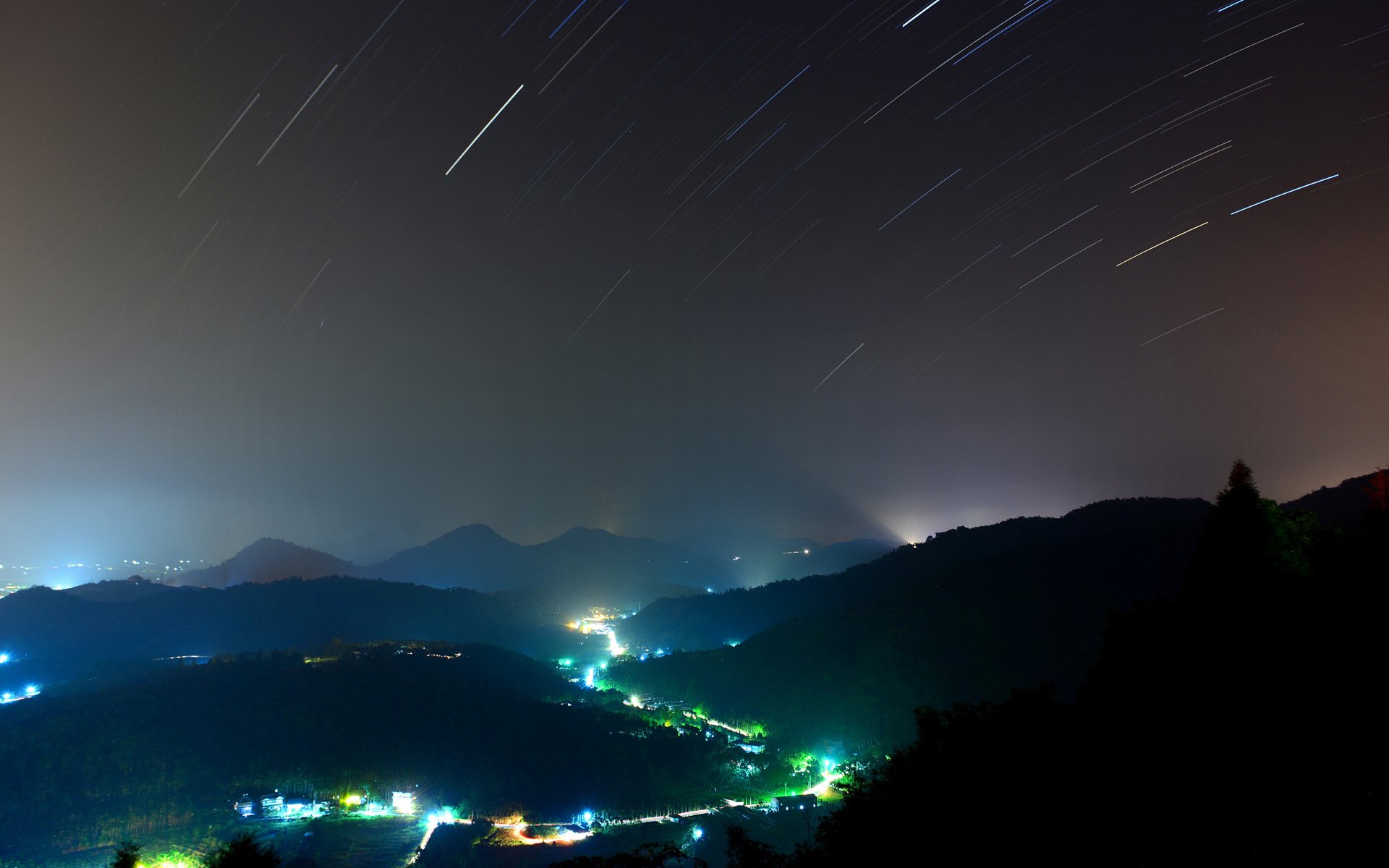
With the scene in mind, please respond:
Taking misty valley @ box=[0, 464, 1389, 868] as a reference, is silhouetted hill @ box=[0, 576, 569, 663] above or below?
above

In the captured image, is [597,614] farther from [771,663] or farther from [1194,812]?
[1194,812]

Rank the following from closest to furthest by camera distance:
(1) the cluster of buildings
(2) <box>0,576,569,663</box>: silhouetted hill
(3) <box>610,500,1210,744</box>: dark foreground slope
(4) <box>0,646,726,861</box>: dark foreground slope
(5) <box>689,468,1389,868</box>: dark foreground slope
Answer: (5) <box>689,468,1389,868</box>: dark foreground slope < (4) <box>0,646,726,861</box>: dark foreground slope < (1) the cluster of buildings < (3) <box>610,500,1210,744</box>: dark foreground slope < (2) <box>0,576,569,663</box>: silhouetted hill

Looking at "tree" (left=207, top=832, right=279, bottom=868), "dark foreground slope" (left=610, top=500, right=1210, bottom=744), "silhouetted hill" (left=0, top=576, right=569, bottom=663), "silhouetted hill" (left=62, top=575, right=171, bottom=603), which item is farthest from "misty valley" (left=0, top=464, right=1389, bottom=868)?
"silhouetted hill" (left=62, top=575, right=171, bottom=603)

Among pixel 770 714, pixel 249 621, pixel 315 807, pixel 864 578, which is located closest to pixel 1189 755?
pixel 315 807

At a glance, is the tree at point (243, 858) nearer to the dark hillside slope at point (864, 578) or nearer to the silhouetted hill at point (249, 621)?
the dark hillside slope at point (864, 578)

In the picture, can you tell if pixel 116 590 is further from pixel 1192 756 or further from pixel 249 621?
pixel 1192 756

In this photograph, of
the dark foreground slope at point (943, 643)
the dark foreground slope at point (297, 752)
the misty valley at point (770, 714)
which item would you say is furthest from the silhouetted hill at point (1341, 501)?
the dark foreground slope at point (297, 752)

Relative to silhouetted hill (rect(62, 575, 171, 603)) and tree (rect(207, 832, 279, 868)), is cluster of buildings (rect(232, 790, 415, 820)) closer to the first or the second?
tree (rect(207, 832, 279, 868))
